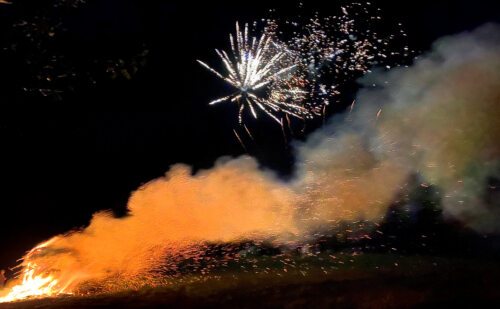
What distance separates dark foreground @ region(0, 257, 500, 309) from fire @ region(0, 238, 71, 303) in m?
0.42

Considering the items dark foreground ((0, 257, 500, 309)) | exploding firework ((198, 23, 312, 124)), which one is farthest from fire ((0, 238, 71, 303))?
exploding firework ((198, 23, 312, 124))

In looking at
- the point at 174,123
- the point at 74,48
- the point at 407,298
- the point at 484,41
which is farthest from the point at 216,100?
the point at 407,298

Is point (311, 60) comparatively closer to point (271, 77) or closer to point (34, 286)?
point (271, 77)

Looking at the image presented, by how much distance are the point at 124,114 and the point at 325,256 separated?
5.86 metres

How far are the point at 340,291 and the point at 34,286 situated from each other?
3151mm

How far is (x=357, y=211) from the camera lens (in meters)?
5.32

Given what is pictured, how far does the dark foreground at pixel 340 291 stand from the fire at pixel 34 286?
1.38 ft

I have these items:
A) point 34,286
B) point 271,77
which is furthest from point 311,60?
point 34,286

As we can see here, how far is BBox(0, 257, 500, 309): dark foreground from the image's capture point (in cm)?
267

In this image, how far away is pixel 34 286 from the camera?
375cm

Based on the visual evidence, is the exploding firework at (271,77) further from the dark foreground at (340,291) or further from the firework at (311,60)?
the dark foreground at (340,291)

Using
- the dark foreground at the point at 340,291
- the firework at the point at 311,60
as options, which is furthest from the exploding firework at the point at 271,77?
the dark foreground at the point at 340,291

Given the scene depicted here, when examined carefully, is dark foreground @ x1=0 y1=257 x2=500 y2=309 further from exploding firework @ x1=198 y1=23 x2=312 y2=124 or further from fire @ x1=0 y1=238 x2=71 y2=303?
exploding firework @ x1=198 y1=23 x2=312 y2=124

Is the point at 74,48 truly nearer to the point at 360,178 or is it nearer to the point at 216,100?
the point at 216,100
